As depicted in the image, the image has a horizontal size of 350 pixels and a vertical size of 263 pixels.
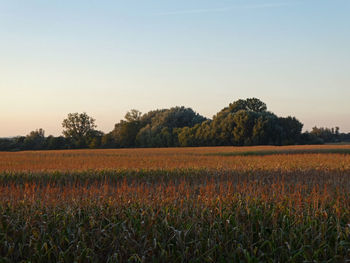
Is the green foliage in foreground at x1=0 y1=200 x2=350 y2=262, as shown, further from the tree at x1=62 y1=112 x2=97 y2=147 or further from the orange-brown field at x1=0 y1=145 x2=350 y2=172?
the tree at x1=62 y1=112 x2=97 y2=147

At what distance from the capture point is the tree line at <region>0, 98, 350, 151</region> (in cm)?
6956

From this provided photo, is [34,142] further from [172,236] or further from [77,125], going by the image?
[172,236]

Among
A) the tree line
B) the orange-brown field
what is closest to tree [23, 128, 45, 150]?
the tree line

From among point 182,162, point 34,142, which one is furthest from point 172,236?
point 34,142

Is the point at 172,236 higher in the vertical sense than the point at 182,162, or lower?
lower

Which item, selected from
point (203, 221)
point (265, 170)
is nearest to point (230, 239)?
point (203, 221)

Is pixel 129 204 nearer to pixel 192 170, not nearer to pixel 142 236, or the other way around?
pixel 142 236

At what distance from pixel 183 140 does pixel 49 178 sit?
56493 millimetres

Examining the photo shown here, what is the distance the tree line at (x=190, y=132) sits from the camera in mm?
69562

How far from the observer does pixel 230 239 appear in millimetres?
6527

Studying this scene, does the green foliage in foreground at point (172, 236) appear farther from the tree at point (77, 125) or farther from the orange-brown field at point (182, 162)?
the tree at point (77, 125)

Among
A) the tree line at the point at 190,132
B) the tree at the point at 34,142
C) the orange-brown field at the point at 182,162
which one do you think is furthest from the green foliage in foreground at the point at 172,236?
the tree at the point at 34,142

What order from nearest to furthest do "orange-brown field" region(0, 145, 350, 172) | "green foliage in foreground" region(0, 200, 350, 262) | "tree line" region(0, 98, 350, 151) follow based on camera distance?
"green foliage in foreground" region(0, 200, 350, 262) → "orange-brown field" region(0, 145, 350, 172) → "tree line" region(0, 98, 350, 151)

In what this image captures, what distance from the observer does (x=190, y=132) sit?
75062mm
